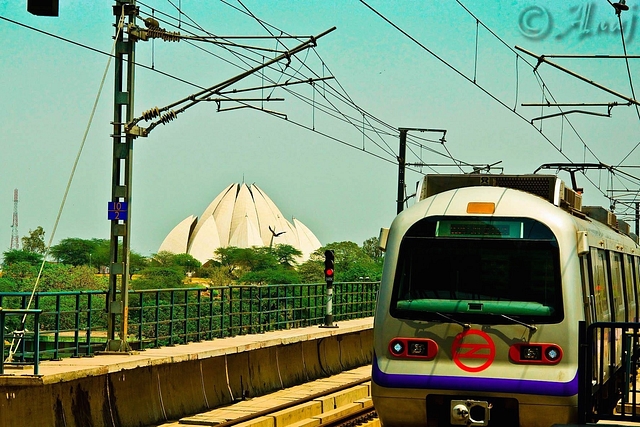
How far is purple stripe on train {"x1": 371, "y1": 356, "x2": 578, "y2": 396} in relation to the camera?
450 inches

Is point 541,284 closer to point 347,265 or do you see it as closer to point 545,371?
point 545,371

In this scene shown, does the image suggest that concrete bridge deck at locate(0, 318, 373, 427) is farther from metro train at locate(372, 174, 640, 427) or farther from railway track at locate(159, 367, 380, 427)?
metro train at locate(372, 174, 640, 427)

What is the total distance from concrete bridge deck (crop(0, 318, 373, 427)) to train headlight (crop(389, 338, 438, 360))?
4.20 metres

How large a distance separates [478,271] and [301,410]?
6.29 meters

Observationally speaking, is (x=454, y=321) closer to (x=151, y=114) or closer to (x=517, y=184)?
(x=517, y=184)

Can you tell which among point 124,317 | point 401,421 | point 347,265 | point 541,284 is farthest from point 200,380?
point 347,265

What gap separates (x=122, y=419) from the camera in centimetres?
1500

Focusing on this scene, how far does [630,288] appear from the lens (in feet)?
57.8

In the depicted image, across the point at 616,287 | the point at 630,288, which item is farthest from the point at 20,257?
the point at 616,287

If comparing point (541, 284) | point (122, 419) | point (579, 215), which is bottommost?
point (122, 419)

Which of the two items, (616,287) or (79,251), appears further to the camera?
(79,251)

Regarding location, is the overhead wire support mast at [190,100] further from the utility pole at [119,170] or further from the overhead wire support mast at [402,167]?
the overhead wire support mast at [402,167]

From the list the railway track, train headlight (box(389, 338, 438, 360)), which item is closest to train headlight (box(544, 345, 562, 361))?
train headlight (box(389, 338, 438, 360))

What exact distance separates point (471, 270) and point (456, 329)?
72 cm
